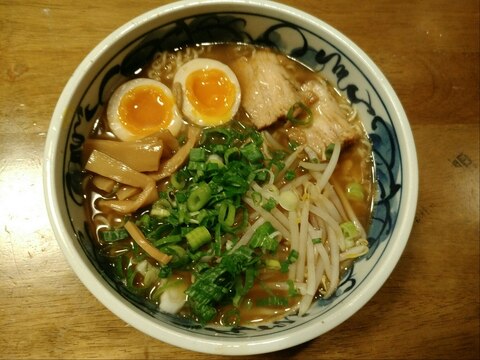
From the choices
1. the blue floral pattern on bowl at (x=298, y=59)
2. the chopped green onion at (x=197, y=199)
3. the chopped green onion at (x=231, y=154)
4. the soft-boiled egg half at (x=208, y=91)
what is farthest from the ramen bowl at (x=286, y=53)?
the chopped green onion at (x=231, y=154)

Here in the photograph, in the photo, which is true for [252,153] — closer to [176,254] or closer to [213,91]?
[213,91]

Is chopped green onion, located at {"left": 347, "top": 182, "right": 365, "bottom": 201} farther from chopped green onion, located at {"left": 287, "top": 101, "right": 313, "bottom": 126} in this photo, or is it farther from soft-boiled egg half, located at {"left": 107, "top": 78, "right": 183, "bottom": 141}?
soft-boiled egg half, located at {"left": 107, "top": 78, "right": 183, "bottom": 141}

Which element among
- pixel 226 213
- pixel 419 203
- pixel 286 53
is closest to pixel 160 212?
pixel 226 213

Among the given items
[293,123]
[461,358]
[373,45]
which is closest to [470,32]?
[373,45]

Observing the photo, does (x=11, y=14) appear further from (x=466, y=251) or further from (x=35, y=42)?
(x=466, y=251)

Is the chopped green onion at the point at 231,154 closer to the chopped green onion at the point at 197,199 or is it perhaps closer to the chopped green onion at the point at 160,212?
the chopped green onion at the point at 197,199

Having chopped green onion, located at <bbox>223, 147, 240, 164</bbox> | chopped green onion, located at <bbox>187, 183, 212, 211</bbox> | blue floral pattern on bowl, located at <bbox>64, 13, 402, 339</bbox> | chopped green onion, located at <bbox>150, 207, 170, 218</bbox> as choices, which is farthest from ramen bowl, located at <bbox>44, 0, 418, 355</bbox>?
chopped green onion, located at <bbox>223, 147, 240, 164</bbox>
